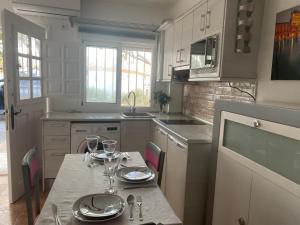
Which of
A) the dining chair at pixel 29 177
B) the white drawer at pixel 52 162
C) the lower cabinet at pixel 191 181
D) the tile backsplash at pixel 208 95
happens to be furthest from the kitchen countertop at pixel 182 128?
the dining chair at pixel 29 177

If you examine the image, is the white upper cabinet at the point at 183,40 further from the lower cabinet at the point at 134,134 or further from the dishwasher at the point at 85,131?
the dishwasher at the point at 85,131

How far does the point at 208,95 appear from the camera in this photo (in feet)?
9.20

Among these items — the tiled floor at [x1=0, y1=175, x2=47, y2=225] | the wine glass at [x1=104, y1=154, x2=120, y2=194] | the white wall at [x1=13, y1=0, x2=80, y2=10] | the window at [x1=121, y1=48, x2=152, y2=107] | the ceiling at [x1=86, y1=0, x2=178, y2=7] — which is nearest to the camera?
the wine glass at [x1=104, y1=154, x2=120, y2=194]

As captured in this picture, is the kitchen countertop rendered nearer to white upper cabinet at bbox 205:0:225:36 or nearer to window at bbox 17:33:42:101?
window at bbox 17:33:42:101

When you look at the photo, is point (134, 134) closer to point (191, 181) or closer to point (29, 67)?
point (191, 181)

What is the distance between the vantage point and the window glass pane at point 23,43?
260cm

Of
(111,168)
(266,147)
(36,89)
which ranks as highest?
(36,89)

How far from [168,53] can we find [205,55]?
51.1 inches

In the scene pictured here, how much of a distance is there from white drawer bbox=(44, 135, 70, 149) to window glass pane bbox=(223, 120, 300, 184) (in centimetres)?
210

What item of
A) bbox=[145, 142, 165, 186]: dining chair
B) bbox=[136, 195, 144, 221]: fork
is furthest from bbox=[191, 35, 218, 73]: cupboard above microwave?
bbox=[136, 195, 144, 221]: fork

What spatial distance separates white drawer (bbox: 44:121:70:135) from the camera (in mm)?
2965

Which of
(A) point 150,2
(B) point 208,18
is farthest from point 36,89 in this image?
(B) point 208,18

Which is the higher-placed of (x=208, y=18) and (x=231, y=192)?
(x=208, y=18)

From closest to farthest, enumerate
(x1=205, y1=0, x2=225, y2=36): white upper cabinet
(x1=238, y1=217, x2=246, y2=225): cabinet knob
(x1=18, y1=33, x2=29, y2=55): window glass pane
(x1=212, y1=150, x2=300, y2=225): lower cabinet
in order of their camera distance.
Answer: (x1=212, y1=150, x2=300, y2=225): lower cabinet, (x1=238, y1=217, x2=246, y2=225): cabinet knob, (x1=205, y1=0, x2=225, y2=36): white upper cabinet, (x1=18, y1=33, x2=29, y2=55): window glass pane
